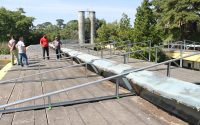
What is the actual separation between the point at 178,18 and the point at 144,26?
10.3 metres

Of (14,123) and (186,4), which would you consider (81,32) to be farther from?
(14,123)

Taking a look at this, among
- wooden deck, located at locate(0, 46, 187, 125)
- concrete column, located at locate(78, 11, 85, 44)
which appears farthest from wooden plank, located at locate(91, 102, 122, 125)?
concrete column, located at locate(78, 11, 85, 44)

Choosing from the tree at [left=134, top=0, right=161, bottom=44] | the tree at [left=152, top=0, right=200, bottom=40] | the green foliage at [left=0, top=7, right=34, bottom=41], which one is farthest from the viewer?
the green foliage at [left=0, top=7, right=34, bottom=41]

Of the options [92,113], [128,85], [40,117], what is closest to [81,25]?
[128,85]

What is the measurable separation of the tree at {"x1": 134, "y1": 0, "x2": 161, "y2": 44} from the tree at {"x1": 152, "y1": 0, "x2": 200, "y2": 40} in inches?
354

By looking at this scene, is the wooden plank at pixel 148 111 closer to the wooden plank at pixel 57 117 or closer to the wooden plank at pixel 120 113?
the wooden plank at pixel 120 113

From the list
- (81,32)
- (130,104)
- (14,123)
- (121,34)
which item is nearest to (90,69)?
(130,104)

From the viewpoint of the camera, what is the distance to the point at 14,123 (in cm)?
557

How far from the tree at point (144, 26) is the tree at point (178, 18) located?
354 inches

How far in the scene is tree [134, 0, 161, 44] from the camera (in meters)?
27.2

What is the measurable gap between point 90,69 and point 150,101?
5867mm

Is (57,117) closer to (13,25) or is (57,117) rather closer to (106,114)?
(106,114)

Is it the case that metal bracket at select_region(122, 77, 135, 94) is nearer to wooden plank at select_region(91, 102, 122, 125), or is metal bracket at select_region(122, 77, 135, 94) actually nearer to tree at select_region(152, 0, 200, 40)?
wooden plank at select_region(91, 102, 122, 125)

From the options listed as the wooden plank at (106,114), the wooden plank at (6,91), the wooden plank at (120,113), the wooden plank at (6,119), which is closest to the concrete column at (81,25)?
the wooden plank at (6,91)
